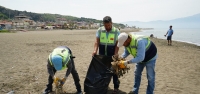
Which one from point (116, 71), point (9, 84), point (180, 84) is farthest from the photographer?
point (180, 84)

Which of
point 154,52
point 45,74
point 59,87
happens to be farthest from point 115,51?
point 45,74

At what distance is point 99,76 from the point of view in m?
3.62

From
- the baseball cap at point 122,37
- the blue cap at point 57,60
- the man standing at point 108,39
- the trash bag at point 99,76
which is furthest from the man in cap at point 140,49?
the blue cap at point 57,60

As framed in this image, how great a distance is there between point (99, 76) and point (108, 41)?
0.82 meters

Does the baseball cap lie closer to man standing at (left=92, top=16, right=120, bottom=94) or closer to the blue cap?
man standing at (left=92, top=16, right=120, bottom=94)

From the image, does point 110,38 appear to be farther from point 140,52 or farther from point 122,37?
point 140,52

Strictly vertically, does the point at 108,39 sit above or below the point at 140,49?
above

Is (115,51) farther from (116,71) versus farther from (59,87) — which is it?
(59,87)

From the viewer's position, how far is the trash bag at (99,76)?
354cm

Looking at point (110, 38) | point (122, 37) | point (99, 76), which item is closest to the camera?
point (122, 37)

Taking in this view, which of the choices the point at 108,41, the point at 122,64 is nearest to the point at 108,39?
the point at 108,41

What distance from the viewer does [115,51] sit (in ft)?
12.7

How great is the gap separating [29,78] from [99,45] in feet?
8.42

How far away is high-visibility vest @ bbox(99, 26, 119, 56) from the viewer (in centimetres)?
384
